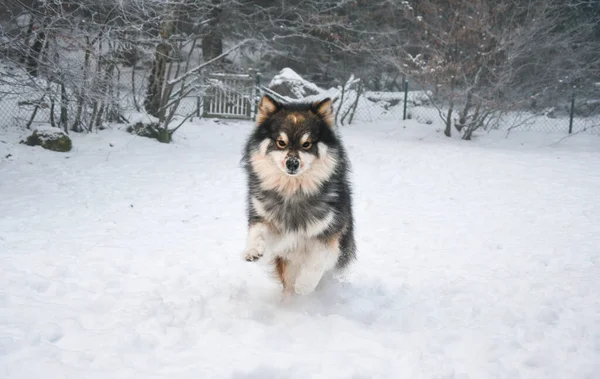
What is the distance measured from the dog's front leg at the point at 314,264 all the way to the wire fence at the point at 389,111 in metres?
6.85

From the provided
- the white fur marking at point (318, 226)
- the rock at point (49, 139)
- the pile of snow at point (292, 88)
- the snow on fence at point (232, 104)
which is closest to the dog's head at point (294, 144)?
the white fur marking at point (318, 226)

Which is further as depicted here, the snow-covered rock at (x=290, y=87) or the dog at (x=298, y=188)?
the snow-covered rock at (x=290, y=87)

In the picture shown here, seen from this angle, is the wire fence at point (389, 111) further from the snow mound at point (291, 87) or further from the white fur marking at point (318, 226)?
the white fur marking at point (318, 226)

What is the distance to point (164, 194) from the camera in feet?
22.5

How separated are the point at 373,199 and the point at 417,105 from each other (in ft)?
33.1

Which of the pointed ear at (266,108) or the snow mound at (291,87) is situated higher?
the snow mound at (291,87)

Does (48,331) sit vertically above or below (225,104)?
below

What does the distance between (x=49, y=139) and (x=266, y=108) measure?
6.54 m

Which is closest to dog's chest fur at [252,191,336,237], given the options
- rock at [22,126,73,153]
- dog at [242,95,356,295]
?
dog at [242,95,356,295]

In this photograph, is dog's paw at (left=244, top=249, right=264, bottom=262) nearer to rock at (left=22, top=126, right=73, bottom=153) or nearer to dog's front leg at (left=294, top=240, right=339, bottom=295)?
dog's front leg at (left=294, top=240, right=339, bottom=295)

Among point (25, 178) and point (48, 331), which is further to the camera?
point (25, 178)

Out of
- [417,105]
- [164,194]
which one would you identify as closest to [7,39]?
[164,194]

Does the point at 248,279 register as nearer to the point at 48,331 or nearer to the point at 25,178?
the point at 48,331

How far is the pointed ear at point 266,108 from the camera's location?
334cm
